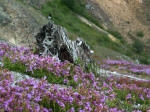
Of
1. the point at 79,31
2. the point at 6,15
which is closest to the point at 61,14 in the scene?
the point at 79,31

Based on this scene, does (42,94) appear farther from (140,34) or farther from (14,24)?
(140,34)

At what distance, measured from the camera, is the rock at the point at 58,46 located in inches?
394

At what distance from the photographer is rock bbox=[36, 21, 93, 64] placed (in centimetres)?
1001

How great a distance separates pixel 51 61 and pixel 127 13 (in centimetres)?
6250

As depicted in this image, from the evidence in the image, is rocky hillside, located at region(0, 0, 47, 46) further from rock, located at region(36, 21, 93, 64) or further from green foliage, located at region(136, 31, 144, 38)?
green foliage, located at region(136, 31, 144, 38)

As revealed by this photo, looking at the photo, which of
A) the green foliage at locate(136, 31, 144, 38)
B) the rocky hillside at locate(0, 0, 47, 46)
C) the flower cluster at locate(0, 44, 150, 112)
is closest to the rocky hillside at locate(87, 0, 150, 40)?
the green foliage at locate(136, 31, 144, 38)

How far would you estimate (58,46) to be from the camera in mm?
10281

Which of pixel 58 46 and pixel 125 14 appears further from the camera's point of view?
pixel 125 14

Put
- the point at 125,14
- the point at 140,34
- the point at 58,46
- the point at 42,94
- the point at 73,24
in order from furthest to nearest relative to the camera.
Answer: the point at 125,14 < the point at 140,34 < the point at 73,24 < the point at 58,46 < the point at 42,94

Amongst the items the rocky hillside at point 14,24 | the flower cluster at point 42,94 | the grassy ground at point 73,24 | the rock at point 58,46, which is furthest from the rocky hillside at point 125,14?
the flower cluster at point 42,94

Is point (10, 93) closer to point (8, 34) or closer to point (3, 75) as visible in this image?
point (3, 75)

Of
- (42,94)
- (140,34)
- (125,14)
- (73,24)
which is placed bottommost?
(140,34)

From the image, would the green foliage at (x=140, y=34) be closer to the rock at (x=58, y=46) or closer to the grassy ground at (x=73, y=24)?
the grassy ground at (x=73, y=24)

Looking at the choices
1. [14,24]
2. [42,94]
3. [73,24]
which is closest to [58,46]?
[42,94]
